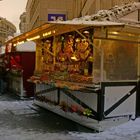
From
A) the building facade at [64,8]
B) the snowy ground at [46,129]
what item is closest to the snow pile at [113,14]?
the snowy ground at [46,129]

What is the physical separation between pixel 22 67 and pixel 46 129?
9.07 meters

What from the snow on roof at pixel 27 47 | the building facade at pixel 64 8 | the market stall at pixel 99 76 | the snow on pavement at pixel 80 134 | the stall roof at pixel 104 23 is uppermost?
the building facade at pixel 64 8

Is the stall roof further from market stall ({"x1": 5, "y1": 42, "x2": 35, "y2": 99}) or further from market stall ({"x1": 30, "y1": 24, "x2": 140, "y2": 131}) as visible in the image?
market stall ({"x1": 5, "y1": 42, "x2": 35, "y2": 99})

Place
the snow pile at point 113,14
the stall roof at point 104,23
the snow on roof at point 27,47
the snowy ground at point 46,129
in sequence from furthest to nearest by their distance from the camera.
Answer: the snow on roof at point 27,47
the snow pile at point 113,14
the stall roof at point 104,23
the snowy ground at point 46,129

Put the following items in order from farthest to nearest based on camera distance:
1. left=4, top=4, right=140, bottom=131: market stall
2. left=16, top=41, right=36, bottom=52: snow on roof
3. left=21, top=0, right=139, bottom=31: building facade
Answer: left=21, top=0, right=139, bottom=31: building facade, left=16, top=41, right=36, bottom=52: snow on roof, left=4, top=4, right=140, bottom=131: market stall

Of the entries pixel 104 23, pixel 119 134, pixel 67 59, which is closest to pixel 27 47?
pixel 67 59

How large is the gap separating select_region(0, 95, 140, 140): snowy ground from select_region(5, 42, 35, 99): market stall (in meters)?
5.15

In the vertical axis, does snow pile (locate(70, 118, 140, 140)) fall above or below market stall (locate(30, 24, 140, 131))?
below

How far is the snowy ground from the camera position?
1045 centimetres

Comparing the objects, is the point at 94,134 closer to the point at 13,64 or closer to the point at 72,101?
the point at 72,101

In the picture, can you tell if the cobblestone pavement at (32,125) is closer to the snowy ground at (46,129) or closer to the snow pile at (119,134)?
the snowy ground at (46,129)

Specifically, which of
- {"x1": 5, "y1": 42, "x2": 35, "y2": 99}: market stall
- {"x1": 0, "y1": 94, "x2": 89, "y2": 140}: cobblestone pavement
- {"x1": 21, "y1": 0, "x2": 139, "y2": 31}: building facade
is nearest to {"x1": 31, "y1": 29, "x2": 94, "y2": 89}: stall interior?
{"x1": 0, "y1": 94, "x2": 89, "y2": 140}: cobblestone pavement

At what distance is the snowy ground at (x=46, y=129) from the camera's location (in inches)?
411

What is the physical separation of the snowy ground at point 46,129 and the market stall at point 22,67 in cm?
515
